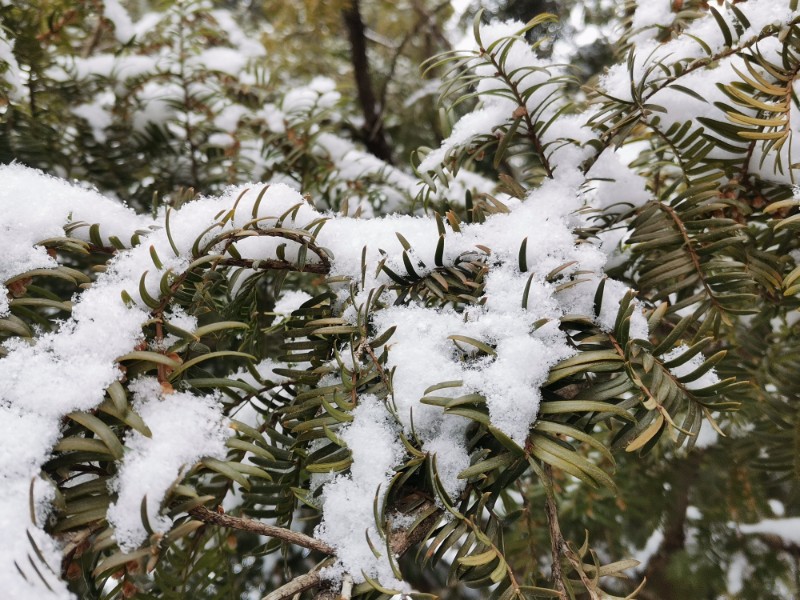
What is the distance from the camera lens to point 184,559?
677mm

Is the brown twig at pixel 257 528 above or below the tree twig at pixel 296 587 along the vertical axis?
above

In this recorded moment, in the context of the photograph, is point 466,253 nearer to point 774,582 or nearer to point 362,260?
point 362,260

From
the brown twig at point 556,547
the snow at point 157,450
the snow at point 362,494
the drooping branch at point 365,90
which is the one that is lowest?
the brown twig at point 556,547

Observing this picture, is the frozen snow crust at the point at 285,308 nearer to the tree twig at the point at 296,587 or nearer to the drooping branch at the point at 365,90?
the tree twig at the point at 296,587

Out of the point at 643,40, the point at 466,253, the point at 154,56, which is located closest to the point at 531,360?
the point at 466,253

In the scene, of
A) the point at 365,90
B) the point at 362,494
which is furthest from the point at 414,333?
the point at 365,90

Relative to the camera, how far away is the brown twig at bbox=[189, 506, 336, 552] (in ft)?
1.41

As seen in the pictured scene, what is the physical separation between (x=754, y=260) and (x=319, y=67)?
1682 mm

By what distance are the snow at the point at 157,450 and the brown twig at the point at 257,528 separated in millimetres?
28

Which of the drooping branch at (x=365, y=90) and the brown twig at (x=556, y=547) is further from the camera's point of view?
the drooping branch at (x=365, y=90)

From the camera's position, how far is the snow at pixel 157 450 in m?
0.40

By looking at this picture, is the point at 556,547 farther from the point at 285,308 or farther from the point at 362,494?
the point at 285,308

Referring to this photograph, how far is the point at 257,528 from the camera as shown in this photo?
45 cm

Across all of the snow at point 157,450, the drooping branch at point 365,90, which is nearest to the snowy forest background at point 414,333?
the snow at point 157,450
